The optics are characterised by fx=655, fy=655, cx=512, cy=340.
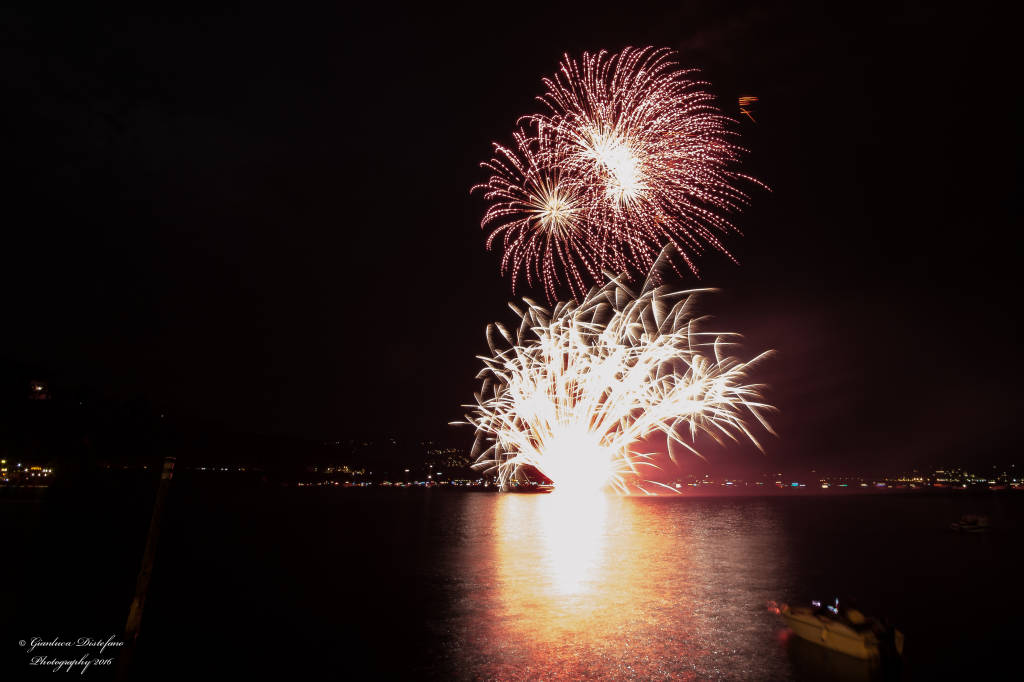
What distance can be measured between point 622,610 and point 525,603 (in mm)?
3066

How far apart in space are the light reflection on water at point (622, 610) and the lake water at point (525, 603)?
0.08m

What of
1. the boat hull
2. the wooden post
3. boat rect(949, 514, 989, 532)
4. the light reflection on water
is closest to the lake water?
the light reflection on water

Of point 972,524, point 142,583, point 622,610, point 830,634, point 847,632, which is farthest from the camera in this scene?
point 972,524

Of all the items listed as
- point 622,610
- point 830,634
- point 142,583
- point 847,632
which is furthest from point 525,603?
point 142,583

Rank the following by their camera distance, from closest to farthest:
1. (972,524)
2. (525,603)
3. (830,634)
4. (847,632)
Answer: (847,632)
(830,634)
(525,603)
(972,524)

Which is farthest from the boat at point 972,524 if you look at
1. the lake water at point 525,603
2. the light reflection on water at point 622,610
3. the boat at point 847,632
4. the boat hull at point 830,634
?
the boat hull at point 830,634

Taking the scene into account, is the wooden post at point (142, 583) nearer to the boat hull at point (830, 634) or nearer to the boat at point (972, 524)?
the boat hull at point (830, 634)

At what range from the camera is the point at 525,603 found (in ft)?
67.4

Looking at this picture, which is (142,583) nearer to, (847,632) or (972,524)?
(847,632)

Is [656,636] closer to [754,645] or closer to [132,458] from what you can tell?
[754,645]

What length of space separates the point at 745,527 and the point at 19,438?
290 ft

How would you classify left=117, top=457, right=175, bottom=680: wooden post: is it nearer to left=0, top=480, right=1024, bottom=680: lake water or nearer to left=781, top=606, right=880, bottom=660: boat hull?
left=0, top=480, right=1024, bottom=680: lake water

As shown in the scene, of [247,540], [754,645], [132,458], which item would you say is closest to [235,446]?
[132,458]

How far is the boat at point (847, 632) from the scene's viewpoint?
14098mm
